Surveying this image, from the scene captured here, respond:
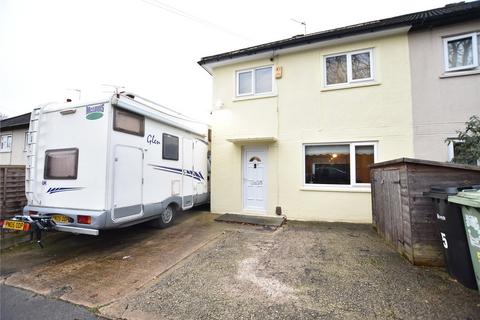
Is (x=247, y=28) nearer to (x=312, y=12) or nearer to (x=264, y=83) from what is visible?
(x=312, y=12)

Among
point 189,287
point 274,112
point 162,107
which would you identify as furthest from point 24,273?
point 274,112

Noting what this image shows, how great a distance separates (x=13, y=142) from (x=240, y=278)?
55.3 feet

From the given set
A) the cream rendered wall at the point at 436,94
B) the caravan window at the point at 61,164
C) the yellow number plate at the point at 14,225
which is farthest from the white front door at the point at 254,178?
the yellow number plate at the point at 14,225

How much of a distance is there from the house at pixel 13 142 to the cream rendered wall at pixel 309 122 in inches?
483

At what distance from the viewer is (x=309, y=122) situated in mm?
6859

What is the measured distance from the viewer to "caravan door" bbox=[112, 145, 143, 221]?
14.1 feet

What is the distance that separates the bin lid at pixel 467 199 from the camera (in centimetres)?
244

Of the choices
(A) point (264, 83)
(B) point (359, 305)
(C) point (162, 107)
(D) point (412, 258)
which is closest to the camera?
(B) point (359, 305)

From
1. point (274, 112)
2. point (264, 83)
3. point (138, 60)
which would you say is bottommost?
point (274, 112)

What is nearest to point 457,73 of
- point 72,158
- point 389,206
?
point 389,206

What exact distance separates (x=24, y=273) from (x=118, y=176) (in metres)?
2.10

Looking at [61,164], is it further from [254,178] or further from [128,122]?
[254,178]

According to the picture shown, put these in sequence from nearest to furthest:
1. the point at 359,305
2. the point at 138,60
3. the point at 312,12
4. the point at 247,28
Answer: the point at 359,305
the point at 312,12
the point at 247,28
the point at 138,60

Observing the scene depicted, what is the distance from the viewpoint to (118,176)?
14.2 feet
